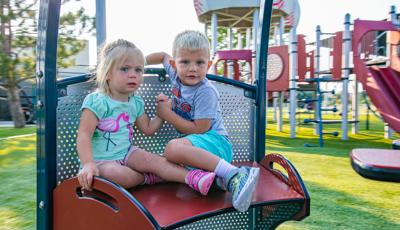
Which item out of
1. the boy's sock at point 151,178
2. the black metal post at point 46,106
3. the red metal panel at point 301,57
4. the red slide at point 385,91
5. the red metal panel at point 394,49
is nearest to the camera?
the black metal post at point 46,106

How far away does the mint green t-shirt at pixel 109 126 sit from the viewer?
4.00ft

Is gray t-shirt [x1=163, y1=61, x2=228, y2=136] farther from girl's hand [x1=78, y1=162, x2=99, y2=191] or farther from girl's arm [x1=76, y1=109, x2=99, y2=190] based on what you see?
girl's hand [x1=78, y1=162, x2=99, y2=191]

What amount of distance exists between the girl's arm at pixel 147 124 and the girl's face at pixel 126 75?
7.0 inches

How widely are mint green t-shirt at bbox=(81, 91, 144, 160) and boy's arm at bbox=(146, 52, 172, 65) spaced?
28cm

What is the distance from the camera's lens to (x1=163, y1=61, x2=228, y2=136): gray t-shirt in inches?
54.2

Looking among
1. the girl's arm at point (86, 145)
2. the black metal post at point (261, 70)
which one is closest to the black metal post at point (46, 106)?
the girl's arm at point (86, 145)

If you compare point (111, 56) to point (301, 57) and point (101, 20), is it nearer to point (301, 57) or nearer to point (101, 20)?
point (101, 20)

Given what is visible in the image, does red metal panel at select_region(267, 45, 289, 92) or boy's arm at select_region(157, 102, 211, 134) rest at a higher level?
red metal panel at select_region(267, 45, 289, 92)

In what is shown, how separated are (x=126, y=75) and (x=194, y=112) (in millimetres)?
320

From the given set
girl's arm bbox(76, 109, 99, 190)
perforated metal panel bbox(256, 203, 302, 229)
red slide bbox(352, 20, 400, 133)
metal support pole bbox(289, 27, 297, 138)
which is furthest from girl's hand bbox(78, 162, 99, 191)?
metal support pole bbox(289, 27, 297, 138)

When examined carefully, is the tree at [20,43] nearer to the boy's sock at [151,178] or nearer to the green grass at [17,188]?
the green grass at [17,188]

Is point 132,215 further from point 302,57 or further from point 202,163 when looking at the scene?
point 302,57

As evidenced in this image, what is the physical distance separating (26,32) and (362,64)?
786 cm

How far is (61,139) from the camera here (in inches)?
49.0
